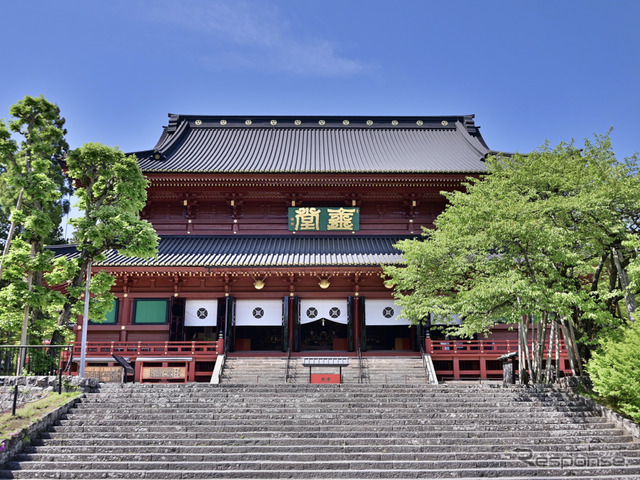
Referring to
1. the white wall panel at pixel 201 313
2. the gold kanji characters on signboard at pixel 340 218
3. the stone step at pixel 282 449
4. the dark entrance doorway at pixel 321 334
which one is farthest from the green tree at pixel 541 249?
the dark entrance doorway at pixel 321 334

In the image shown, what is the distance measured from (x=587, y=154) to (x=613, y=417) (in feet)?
25.1

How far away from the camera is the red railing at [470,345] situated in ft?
60.2

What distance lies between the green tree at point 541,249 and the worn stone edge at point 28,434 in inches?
381

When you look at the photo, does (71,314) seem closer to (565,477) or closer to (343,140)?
(565,477)

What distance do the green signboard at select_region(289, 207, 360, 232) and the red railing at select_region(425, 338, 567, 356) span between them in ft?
21.2

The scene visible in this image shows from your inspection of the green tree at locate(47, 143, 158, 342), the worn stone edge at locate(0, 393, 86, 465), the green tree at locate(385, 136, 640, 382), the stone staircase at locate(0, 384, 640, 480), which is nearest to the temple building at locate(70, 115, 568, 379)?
the green tree at locate(47, 143, 158, 342)

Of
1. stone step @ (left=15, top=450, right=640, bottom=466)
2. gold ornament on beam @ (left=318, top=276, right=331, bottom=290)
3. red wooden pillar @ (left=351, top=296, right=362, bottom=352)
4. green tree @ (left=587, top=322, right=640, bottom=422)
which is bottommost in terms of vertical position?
stone step @ (left=15, top=450, right=640, bottom=466)

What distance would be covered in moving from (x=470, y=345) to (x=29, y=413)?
14.7 m

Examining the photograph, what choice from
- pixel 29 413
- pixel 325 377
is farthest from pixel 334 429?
pixel 29 413

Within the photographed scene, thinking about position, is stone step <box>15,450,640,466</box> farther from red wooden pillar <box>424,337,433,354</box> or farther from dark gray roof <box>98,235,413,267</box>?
dark gray roof <box>98,235,413,267</box>

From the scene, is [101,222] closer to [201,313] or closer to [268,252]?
[201,313]

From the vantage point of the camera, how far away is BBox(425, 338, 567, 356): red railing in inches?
723

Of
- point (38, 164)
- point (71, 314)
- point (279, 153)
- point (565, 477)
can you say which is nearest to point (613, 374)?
point (565, 477)

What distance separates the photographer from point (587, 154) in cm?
1477
